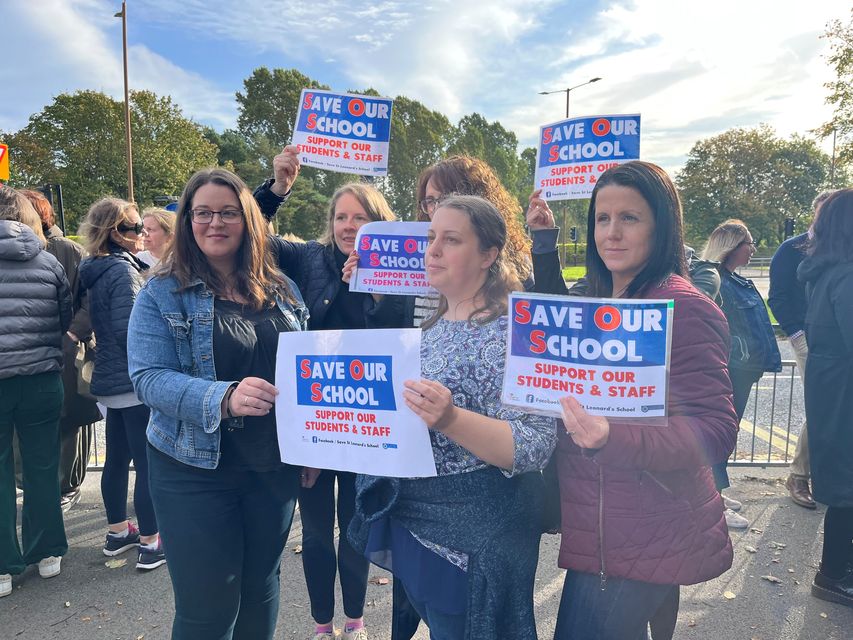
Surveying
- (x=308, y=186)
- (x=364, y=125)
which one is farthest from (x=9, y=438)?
(x=308, y=186)

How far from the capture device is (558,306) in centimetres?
150

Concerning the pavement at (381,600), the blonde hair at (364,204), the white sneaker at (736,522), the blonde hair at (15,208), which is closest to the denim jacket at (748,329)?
the white sneaker at (736,522)

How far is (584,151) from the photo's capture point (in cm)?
308

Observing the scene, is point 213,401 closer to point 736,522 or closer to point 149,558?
point 149,558

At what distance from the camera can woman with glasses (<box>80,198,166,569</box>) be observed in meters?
3.56

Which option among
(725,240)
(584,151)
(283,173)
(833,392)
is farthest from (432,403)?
(725,240)

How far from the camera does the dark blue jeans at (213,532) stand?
206 centimetres

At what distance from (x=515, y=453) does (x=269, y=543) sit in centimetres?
125

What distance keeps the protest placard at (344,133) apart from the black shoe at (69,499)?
3.39 m

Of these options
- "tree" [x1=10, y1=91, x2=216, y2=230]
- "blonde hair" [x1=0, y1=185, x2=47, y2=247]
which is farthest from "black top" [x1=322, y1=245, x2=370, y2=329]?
"tree" [x1=10, y1=91, x2=216, y2=230]

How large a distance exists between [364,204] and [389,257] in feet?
1.43

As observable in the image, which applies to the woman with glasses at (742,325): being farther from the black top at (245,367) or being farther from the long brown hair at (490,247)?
the black top at (245,367)

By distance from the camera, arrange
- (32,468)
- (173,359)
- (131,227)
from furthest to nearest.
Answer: (131,227) < (32,468) < (173,359)

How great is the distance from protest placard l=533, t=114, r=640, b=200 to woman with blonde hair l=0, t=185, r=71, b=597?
3007mm
